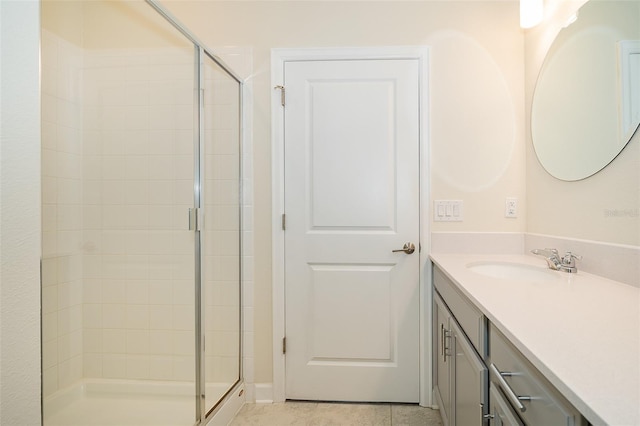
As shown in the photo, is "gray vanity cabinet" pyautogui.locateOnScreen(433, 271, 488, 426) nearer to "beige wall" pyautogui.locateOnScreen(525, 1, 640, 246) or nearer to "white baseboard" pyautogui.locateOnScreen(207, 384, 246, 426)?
"beige wall" pyautogui.locateOnScreen(525, 1, 640, 246)

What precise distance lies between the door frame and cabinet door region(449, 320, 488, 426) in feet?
1.96

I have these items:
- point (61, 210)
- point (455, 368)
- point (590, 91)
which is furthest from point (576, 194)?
point (61, 210)

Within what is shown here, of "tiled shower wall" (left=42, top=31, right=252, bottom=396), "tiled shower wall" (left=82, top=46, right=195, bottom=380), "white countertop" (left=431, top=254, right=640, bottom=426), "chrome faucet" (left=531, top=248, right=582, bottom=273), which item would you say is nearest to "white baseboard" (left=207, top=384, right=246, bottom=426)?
"tiled shower wall" (left=42, top=31, right=252, bottom=396)

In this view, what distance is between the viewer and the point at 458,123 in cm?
206

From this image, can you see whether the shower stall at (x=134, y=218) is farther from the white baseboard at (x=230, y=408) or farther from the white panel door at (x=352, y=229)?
the white panel door at (x=352, y=229)

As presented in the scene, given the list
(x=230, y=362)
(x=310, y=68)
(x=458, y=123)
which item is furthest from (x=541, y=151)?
(x=230, y=362)

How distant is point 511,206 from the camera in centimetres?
204

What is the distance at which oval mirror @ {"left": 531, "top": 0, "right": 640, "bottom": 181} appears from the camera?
50.5 inches

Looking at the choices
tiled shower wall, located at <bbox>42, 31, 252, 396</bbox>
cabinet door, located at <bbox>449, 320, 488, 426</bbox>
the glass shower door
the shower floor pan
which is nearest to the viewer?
cabinet door, located at <bbox>449, 320, 488, 426</bbox>

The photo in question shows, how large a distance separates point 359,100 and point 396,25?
1.66 feet

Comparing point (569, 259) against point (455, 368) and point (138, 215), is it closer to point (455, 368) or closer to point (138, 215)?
point (455, 368)

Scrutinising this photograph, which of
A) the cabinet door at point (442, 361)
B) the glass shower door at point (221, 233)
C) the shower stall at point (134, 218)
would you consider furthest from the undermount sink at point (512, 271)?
the shower stall at point (134, 218)

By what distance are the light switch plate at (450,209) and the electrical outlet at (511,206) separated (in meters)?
0.26

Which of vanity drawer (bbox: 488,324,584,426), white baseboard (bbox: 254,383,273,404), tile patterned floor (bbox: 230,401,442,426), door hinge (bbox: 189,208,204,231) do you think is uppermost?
door hinge (bbox: 189,208,204,231)
